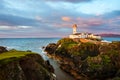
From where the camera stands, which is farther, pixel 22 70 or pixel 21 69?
pixel 22 70

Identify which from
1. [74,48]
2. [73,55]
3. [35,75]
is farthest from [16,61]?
[74,48]

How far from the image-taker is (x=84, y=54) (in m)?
68.8

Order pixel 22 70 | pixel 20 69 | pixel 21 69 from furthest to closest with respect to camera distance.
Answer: pixel 22 70
pixel 21 69
pixel 20 69

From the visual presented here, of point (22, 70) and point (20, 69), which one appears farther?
point (22, 70)

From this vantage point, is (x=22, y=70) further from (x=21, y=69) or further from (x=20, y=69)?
(x=20, y=69)

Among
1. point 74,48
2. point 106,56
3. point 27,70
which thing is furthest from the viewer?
point 74,48

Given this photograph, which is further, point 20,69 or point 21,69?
point 21,69

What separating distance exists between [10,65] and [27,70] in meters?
4.05

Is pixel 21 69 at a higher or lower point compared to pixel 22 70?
higher

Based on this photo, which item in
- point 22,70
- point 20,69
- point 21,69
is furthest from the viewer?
point 22,70

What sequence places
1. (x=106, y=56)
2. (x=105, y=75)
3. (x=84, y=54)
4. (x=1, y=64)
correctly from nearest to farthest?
1. (x=1, y=64)
2. (x=105, y=75)
3. (x=106, y=56)
4. (x=84, y=54)

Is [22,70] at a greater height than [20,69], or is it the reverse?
[20,69]

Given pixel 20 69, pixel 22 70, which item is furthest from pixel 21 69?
pixel 22 70

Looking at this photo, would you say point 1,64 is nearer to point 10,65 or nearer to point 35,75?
point 10,65
